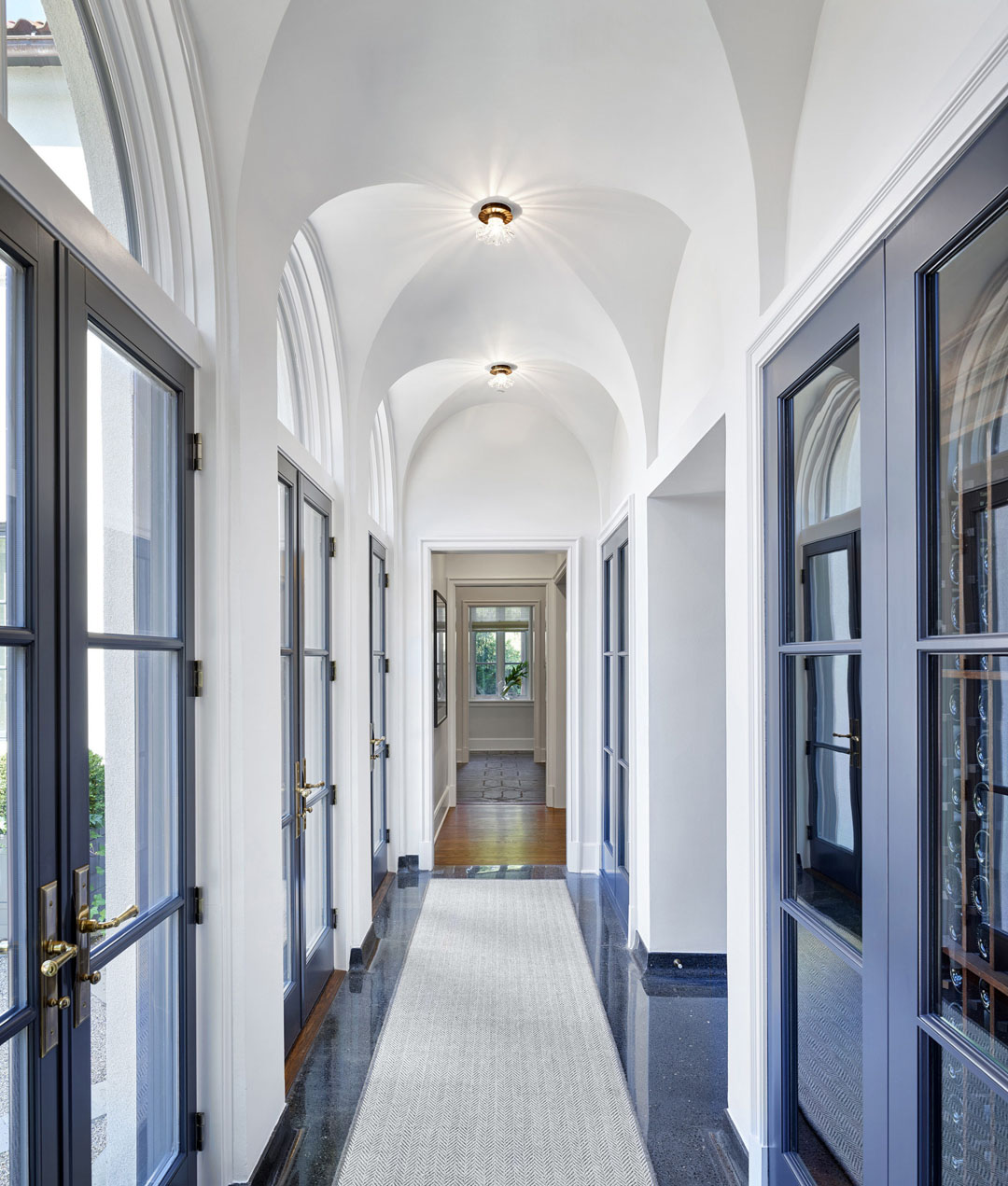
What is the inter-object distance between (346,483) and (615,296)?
54.1 inches

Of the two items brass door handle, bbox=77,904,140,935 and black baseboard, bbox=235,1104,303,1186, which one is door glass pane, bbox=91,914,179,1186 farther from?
black baseboard, bbox=235,1104,303,1186

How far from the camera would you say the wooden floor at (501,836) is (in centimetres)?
540

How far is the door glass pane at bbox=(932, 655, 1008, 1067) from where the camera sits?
1.09m

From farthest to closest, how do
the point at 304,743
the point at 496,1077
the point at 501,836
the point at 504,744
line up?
the point at 504,744
the point at 501,836
the point at 304,743
the point at 496,1077

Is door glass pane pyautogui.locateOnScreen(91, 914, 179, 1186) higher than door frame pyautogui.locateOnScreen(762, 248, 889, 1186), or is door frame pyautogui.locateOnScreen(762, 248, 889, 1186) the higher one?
door frame pyautogui.locateOnScreen(762, 248, 889, 1186)

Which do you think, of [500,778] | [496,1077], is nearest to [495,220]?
[496,1077]

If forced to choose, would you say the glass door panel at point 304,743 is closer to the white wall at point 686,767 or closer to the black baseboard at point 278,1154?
the black baseboard at point 278,1154

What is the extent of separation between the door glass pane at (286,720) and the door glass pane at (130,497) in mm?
934

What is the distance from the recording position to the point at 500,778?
353 inches

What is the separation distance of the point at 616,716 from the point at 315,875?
77.6 inches

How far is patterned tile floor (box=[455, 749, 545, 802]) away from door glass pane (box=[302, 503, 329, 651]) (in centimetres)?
466

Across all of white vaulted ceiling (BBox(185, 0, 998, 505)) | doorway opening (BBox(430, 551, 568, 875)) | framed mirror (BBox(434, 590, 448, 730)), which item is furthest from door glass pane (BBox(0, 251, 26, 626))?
framed mirror (BBox(434, 590, 448, 730))

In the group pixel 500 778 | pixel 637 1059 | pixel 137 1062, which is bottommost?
pixel 500 778

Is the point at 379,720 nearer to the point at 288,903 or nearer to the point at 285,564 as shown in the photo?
the point at 288,903
